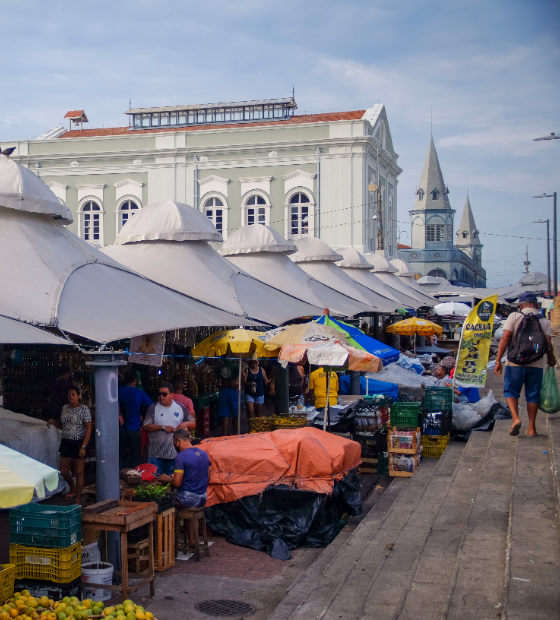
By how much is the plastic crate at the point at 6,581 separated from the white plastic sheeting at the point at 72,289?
244cm

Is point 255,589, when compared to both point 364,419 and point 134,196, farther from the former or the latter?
point 134,196

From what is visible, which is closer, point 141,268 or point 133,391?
point 133,391

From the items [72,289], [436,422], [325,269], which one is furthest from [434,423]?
[325,269]

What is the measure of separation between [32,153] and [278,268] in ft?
93.5

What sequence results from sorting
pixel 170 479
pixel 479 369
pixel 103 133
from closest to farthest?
pixel 170 479
pixel 479 369
pixel 103 133

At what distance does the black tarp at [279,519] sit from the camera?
822 centimetres

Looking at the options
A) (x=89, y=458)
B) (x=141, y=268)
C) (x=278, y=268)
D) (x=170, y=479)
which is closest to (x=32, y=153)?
(x=278, y=268)

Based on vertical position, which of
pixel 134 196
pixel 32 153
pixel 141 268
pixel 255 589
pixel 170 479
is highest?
pixel 32 153

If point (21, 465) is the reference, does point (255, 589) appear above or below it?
below

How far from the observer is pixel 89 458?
10617mm

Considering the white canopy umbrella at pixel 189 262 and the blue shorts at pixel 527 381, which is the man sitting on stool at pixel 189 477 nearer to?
the blue shorts at pixel 527 381

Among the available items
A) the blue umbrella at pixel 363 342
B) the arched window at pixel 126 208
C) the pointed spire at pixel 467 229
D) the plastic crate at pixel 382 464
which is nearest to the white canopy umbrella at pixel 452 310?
the arched window at pixel 126 208

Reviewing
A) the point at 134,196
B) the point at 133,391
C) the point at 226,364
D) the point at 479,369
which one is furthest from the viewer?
the point at 134,196

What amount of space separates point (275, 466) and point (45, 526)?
3.15 metres
